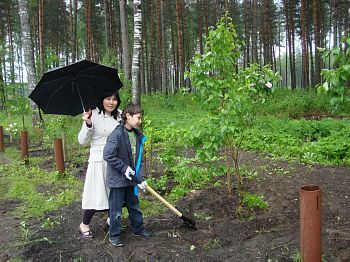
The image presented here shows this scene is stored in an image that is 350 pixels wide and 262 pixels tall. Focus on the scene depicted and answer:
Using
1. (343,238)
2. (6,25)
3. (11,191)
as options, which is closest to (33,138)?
(11,191)

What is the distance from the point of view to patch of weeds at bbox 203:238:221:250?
382 centimetres

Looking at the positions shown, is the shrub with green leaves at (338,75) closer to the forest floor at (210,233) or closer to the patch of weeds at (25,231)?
the forest floor at (210,233)

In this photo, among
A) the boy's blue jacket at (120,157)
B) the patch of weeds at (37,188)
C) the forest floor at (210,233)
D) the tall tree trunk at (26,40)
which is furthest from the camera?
the tall tree trunk at (26,40)

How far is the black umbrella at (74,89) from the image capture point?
402 centimetres

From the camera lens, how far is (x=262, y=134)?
9.63 meters

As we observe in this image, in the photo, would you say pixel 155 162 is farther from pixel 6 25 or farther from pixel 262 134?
pixel 6 25

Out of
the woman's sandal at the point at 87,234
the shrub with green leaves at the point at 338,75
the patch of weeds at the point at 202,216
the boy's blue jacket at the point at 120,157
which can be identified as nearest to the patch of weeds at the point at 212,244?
the patch of weeds at the point at 202,216

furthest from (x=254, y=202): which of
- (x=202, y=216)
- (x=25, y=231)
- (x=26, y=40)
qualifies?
(x=26, y=40)

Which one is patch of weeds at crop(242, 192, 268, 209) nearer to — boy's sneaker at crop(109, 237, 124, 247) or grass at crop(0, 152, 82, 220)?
boy's sneaker at crop(109, 237, 124, 247)

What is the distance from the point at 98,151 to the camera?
165 inches

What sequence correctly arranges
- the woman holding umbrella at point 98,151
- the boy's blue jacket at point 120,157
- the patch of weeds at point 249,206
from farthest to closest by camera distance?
the patch of weeds at point 249,206, the woman holding umbrella at point 98,151, the boy's blue jacket at point 120,157

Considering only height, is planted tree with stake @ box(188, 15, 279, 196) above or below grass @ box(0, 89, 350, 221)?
above

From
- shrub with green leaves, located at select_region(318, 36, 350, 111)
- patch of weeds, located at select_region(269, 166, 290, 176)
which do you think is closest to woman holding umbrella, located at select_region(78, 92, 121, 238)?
shrub with green leaves, located at select_region(318, 36, 350, 111)

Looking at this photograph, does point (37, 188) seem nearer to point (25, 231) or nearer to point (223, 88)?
point (25, 231)
